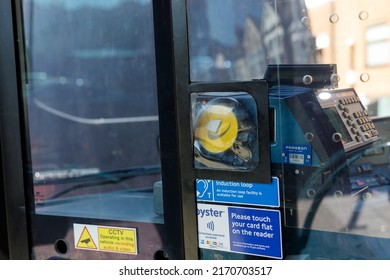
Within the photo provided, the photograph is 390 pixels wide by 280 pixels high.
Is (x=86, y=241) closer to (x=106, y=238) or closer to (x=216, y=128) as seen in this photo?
(x=106, y=238)

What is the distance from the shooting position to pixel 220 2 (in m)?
1.59

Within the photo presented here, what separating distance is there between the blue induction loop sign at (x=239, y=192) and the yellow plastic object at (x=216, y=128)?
11cm

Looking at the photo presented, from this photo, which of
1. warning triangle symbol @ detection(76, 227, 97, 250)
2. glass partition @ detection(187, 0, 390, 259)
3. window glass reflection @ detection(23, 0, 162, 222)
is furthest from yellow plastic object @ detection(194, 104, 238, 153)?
warning triangle symbol @ detection(76, 227, 97, 250)

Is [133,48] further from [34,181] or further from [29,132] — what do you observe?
[34,181]

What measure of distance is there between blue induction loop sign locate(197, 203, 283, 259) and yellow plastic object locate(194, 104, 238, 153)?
200 millimetres

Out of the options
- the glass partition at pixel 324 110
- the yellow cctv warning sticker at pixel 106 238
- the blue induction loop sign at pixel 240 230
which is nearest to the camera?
the glass partition at pixel 324 110

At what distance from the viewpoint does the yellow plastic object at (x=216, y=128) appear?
1.57m

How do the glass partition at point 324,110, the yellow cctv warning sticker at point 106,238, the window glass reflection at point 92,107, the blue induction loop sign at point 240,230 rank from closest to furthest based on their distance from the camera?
the glass partition at point 324,110 < the blue induction loop sign at point 240,230 < the yellow cctv warning sticker at point 106,238 < the window glass reflection at point 92,107

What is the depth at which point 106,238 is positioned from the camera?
72.7 inches

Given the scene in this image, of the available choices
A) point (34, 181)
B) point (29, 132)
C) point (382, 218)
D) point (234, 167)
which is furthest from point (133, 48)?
point (382, 218)

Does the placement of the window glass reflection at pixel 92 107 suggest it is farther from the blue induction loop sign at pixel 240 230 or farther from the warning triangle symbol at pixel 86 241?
the blue induction loop sign at pixel 240 230

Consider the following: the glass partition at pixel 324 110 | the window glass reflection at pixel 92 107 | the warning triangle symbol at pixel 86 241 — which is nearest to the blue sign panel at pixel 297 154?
the glass partition at pixel 324 110

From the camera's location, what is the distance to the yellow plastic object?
1.57m
